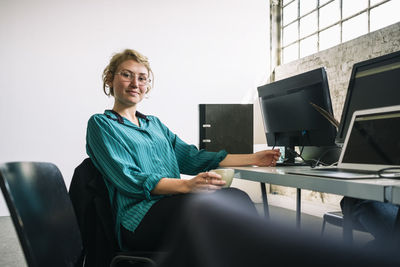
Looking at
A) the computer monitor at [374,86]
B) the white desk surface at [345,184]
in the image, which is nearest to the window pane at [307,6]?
the computer monitor at [374,86]

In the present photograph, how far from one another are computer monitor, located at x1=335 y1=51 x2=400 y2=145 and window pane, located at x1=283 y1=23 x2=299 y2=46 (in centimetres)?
385

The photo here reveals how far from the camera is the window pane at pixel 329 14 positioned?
424cm

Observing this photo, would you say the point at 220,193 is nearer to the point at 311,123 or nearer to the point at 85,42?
the point at 311,123

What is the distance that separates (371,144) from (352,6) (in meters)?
3.40

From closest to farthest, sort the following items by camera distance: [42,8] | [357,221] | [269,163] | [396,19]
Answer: [357,221] → [269,163] → [396,19] → [42,8]

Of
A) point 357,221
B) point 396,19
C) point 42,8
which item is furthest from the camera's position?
point 42,8

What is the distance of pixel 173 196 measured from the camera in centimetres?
113

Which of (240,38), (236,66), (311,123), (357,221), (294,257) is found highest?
(240,38)

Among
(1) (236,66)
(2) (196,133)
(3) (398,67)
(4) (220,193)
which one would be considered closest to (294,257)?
(4) (220,193)

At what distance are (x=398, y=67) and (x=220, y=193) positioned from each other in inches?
28.6

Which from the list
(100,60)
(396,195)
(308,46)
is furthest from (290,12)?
(396,195)

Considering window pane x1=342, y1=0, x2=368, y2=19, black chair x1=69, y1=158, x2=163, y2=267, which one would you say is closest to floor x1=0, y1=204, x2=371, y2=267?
black chair x1=69, y1=158, x2=163, y2=267

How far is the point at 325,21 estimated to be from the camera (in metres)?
4.44

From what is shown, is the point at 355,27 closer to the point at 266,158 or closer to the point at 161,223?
the point at 266,158
